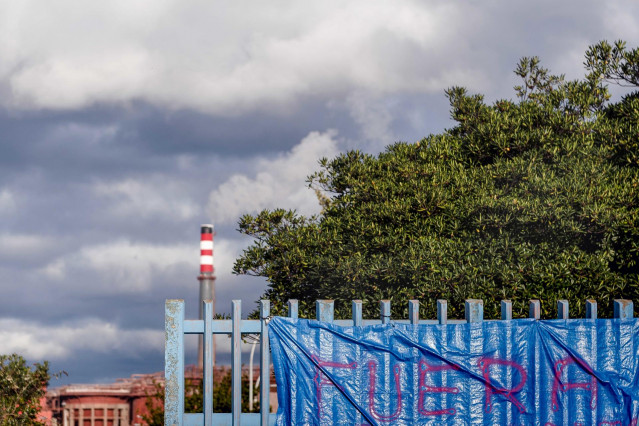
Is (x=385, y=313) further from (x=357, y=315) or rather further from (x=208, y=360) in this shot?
(x=208, y=360)

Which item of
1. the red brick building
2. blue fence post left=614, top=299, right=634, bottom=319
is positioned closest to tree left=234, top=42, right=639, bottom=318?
blue fence post left=614, top=299, right=634, bottom=319

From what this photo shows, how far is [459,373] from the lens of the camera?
866 centimetres

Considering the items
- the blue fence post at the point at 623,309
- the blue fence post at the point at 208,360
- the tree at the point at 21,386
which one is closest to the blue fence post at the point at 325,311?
the blue fence post at the point at 208,360

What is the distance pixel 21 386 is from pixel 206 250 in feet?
155

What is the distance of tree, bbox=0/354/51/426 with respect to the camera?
48.2ft

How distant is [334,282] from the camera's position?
12.0m

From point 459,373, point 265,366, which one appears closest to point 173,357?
point 265,366

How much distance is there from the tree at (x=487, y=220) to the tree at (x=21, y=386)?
5.35 m

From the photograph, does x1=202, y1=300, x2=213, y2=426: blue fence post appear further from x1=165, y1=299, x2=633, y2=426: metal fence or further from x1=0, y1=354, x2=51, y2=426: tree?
x1=0, y1=354, x2=51, y2=426: tree

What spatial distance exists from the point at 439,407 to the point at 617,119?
807 cm

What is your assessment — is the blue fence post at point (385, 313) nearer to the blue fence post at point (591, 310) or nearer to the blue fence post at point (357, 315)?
the blue fence post at point (357, 315)

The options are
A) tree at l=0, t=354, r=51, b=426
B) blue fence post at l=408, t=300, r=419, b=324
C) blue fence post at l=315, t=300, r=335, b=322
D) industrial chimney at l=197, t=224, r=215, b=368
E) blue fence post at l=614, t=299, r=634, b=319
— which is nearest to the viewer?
blue fence post at l=315, t=300, r=335, b=322

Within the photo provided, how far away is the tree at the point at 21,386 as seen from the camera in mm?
14703

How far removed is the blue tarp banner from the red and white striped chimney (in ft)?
177
